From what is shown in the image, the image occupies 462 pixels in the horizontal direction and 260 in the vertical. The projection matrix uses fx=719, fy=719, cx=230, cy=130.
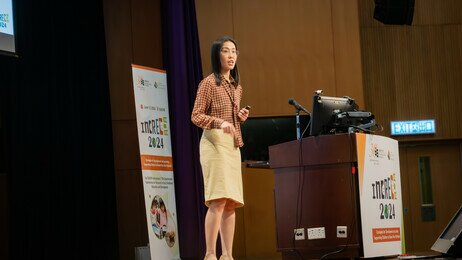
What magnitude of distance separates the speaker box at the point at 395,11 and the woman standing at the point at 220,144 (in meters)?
2.76

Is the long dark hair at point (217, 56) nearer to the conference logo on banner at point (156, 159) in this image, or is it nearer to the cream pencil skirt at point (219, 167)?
the cream pencil skirt at point (219, 167)

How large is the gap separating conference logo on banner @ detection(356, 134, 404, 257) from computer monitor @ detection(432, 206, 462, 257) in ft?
0.82

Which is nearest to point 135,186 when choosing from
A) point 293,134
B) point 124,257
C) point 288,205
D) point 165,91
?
point 124,257

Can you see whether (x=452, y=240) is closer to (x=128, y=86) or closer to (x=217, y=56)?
(x=217, y=56)

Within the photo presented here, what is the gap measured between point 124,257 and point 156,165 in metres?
1.33

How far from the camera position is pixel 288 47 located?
762cm

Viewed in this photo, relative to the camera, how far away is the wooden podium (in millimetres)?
4031

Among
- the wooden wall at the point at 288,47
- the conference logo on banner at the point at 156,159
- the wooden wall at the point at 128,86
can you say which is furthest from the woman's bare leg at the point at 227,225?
the wooden wall at the point at 288,47

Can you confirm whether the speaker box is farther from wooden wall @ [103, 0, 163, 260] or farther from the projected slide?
the projected slide

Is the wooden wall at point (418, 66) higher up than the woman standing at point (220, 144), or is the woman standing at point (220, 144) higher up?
the wooden wall at point (418, 66)

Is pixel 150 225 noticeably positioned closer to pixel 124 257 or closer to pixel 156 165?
pixel 156 165

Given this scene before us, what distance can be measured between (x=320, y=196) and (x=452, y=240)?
0.80m

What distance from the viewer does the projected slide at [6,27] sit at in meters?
5.12

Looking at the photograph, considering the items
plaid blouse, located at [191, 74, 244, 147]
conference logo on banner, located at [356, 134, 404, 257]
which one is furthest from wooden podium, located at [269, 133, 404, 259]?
plaid blouse, located at [191, 74, 244, 147]
